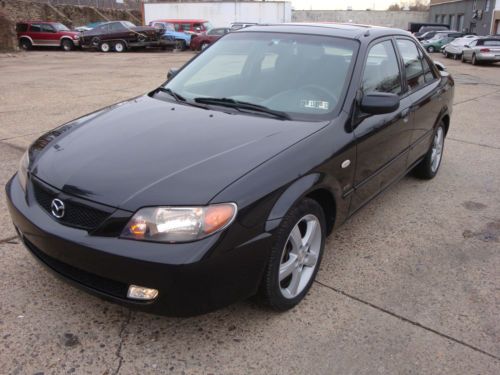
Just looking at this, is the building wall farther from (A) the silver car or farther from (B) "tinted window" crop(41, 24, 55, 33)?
(B) "tinted window" crop(41, 24, 55, 33)

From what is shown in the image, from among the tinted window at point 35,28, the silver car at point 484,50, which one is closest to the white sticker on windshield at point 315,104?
the silver car at point 484,50

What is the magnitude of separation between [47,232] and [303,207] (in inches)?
53.2

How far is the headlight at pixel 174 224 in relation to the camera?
2.16 metres

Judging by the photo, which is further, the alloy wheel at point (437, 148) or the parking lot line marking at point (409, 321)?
the alloy wheel at point (437, 148)

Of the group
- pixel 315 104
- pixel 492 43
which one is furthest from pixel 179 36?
pixel 315 104

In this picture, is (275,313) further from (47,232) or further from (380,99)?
(380,99)

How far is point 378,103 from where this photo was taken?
309cm

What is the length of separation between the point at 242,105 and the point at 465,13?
53811mm

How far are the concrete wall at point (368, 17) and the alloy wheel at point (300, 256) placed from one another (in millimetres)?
65269

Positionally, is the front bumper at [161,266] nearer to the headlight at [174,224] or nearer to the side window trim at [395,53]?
the headlight at [174,224]

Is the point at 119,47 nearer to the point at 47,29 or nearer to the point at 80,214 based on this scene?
the point at 47,29

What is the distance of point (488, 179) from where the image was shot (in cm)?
524

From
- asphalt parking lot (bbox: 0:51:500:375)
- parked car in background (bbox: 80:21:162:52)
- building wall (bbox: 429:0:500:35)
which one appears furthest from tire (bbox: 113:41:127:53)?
building wall (bbox: 429:0:500:35)

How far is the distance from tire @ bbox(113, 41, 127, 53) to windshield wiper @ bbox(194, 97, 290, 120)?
25898 mm
